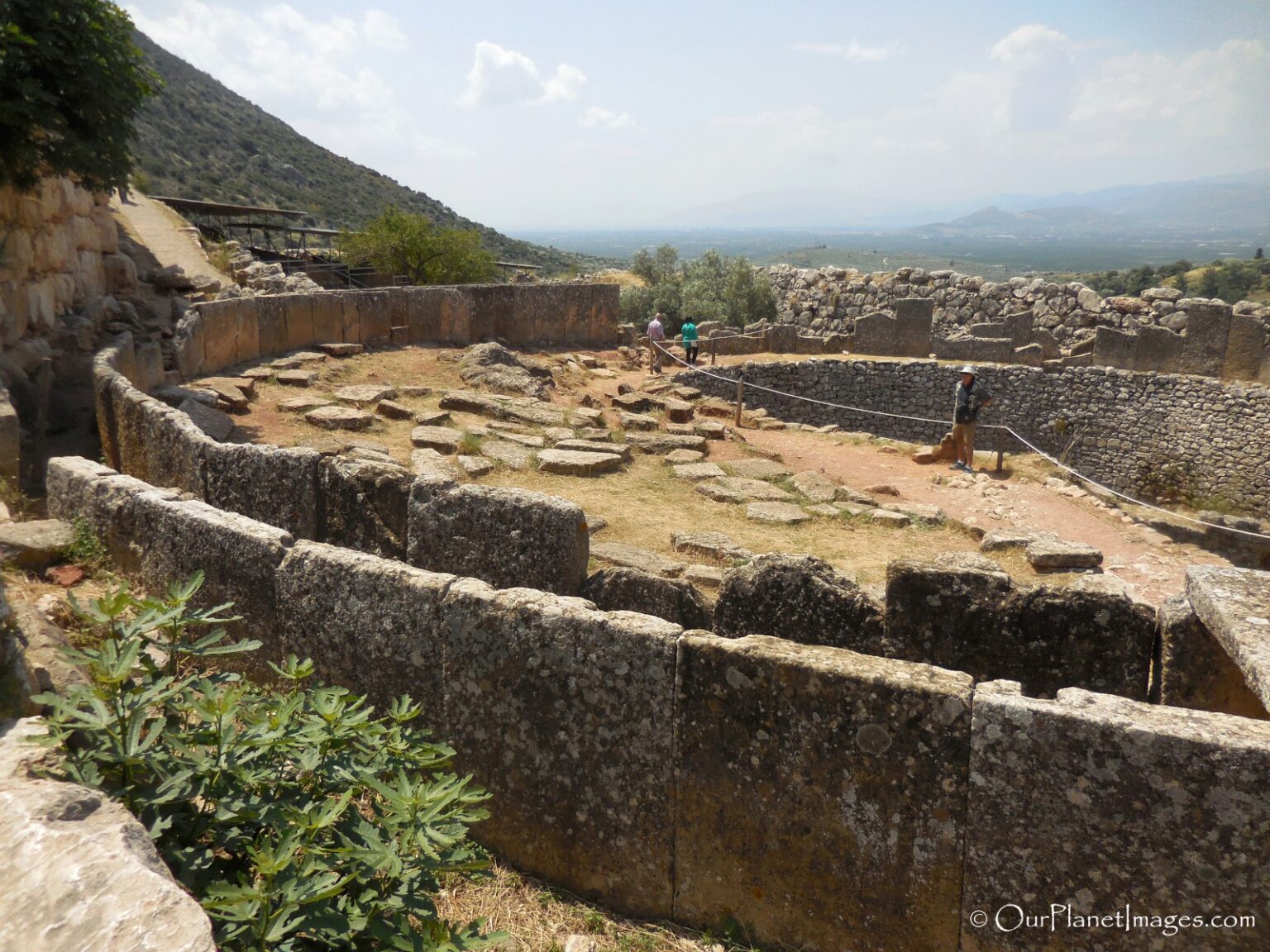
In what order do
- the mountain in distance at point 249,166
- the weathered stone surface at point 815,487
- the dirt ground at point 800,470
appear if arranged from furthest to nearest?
the mountain in distance at point 249,166 → the weathered stone surface at point 815,487 → the dirt ground at point 800,470

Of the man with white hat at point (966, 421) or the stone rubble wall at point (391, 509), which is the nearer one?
the stone rubble wall at point (391, 509)

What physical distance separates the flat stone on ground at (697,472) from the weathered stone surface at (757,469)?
33 cm

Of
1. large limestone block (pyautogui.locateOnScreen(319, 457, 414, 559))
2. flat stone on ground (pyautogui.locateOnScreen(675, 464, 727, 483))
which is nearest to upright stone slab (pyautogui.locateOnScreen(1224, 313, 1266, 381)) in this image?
flat stone on ground (pyautogui.locateOnScreen(675, 464, 727, 483))

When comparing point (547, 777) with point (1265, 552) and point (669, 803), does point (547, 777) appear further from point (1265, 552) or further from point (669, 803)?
point (1265, 552)

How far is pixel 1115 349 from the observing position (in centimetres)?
2011

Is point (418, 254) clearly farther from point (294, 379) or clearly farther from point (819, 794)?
point (819, 794)

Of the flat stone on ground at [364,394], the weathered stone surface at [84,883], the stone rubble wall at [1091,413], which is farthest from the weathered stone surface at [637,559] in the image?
the stone rubble wall at [1091,413]

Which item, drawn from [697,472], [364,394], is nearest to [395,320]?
[364,394]

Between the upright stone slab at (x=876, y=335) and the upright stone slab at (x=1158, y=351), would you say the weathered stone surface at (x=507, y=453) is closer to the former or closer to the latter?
the upright stone slab at (x=876, y=335)

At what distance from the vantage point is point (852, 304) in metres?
26.9

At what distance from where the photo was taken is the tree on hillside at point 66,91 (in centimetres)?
948

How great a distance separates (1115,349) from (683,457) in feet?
41.8

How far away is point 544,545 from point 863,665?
93.6 inches

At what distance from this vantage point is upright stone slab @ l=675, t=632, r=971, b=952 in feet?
9.55
